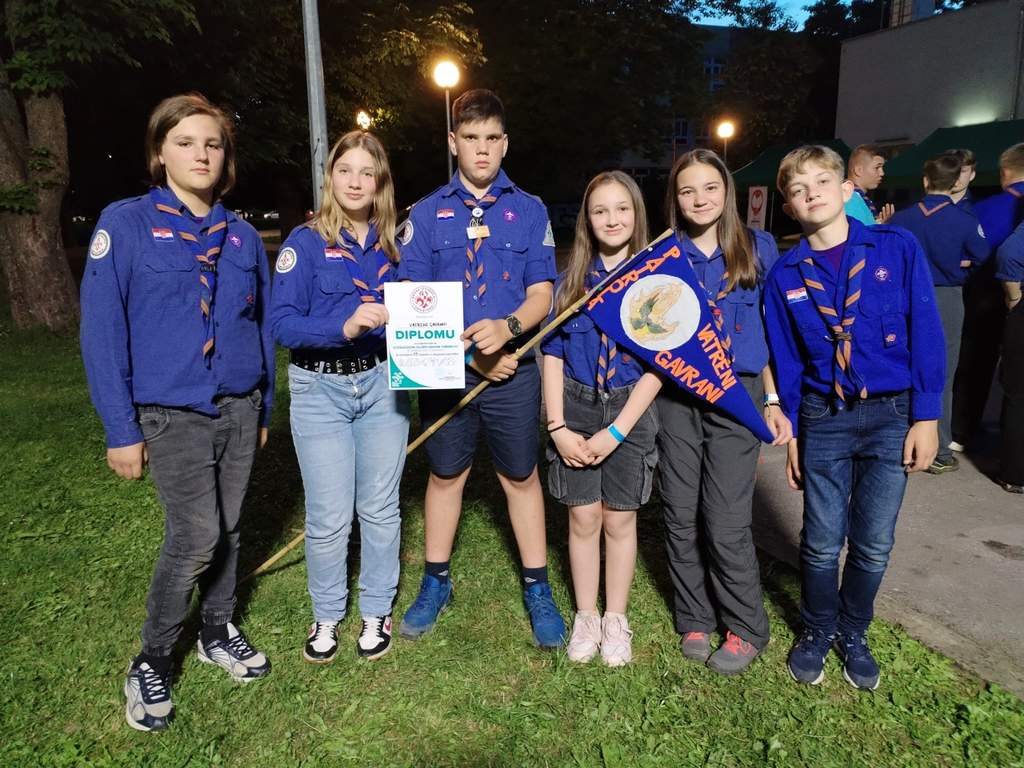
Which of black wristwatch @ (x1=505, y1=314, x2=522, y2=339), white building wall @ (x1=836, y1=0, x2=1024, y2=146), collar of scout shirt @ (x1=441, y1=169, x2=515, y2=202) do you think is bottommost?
black wristwatch @ (x1=505, y1=314, x2=522, y2=339)

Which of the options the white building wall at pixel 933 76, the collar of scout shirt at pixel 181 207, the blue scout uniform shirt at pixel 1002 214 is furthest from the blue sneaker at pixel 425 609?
the white building wall at pixel 933 76

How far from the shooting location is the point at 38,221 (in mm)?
11164

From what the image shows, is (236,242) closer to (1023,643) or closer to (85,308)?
(85,308)

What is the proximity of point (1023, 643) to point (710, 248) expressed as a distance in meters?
2.24

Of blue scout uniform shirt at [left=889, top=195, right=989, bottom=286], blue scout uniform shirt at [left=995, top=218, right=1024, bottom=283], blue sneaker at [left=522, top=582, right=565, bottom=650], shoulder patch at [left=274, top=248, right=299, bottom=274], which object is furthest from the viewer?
blue scout uniform shirt at [left=889, top=195, right=989, bottom=286]

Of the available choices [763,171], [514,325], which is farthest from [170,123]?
[763,171]

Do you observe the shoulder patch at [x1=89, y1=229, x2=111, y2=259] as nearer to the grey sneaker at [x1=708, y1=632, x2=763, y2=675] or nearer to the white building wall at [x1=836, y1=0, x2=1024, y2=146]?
the grey sneaker at [x1=708, y1=632, x2=763, y2=675]

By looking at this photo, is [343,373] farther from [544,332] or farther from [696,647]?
[696,647]

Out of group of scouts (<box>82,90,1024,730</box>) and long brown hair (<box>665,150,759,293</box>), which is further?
long brown hair (<box>665,150,759,293</box>)

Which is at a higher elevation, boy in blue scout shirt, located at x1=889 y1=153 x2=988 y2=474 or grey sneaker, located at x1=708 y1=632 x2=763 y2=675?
boy in blue scout shirt, located at x1=889 y1=153 x2=988 y2=474

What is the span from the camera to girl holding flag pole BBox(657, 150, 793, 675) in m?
3.02

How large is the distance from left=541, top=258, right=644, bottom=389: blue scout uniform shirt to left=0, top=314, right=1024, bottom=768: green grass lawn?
1.24 meters

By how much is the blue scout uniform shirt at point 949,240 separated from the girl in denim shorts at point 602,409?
11.2 ft

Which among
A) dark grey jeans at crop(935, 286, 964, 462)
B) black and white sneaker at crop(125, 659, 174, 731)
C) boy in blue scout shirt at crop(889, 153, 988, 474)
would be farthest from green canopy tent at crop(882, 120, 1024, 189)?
black and white sneaker at crop(125, 659, 174, 731)
